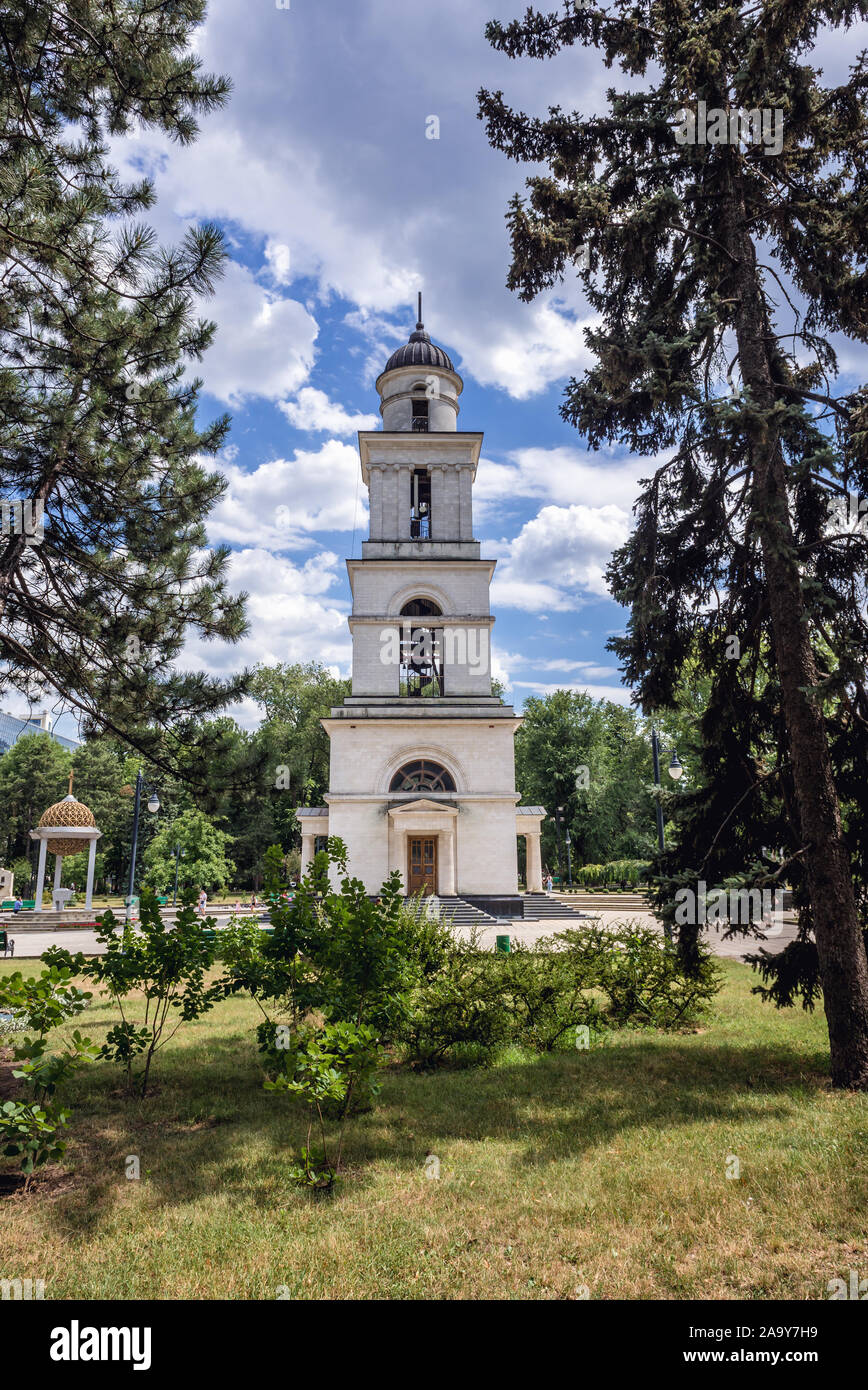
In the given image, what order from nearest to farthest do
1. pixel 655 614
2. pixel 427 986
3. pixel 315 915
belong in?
1. pixel 315 915
2. pixel 655 614
3. pixel 427 986

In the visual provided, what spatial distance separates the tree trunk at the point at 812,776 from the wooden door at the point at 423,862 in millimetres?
19246

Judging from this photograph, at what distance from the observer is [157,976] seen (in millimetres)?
7262

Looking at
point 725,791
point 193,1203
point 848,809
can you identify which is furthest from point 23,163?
point 848,809

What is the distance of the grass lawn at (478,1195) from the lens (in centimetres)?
402

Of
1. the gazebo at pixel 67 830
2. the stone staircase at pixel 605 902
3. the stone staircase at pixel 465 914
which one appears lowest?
the stone staircase at pixel 605 902

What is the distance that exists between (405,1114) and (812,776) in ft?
17.7

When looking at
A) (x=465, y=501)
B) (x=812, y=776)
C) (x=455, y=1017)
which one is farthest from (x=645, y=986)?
(x=465, y=501)

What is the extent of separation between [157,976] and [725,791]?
6.80 metres

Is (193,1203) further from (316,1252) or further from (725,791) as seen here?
(725,791)

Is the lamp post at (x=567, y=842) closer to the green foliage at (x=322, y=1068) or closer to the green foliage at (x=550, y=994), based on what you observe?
the green foliage at (x=550, y=994)

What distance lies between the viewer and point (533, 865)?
31125mm

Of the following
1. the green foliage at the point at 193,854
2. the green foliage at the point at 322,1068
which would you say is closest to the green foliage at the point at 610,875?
the green foliage at the point at 193,854

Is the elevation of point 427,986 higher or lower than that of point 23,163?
lower

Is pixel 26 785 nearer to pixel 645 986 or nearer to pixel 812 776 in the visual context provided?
pixel 645 986
